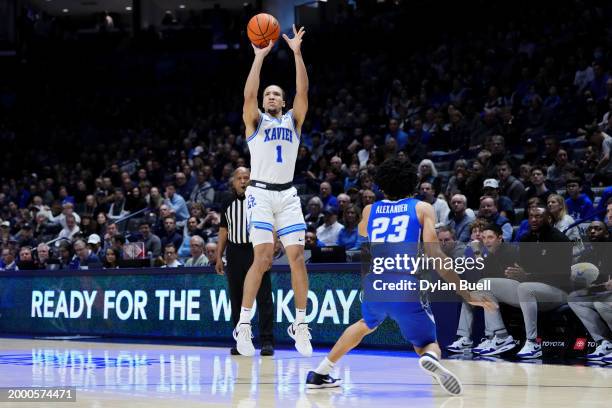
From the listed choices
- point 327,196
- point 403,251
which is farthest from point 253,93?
→ point 327,196

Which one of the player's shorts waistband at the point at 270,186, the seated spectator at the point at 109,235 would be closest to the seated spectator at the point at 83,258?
the seated spectator at the point at 109,235

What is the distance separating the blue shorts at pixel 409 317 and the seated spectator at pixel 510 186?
725cm

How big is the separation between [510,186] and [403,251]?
24.9 feet

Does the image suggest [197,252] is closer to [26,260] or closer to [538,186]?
[26,260]

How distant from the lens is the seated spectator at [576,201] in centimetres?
1221

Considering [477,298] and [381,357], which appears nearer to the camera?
[477,298]

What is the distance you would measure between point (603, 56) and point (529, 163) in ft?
10.1

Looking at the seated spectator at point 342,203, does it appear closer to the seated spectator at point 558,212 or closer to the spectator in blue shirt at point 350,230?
the spectator in blue shirt at point 350,230

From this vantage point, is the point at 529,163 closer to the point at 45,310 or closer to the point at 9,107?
the point at 45,310

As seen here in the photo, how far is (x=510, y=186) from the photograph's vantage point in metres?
13.7

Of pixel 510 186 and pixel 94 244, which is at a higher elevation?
pixel 510 186

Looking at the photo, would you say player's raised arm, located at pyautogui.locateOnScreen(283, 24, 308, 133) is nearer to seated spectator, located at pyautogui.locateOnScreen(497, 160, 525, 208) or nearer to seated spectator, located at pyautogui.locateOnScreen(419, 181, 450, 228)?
seated spectator, located at pyautogui.locateOnScreen(419, 181, 450, 228)

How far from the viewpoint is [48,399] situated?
20.2ft

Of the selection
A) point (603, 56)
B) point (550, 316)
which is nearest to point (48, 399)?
point (550, 316)
